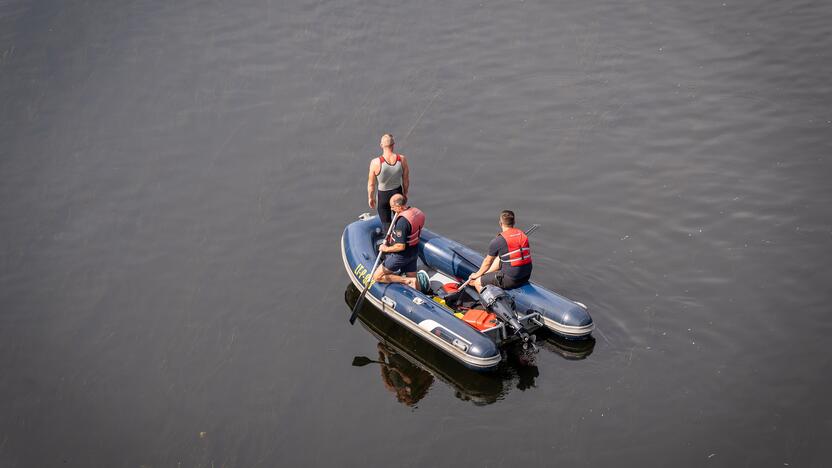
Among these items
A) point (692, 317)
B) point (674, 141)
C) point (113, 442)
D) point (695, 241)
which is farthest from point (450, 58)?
point (113, 442)

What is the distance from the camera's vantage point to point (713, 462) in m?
8.59

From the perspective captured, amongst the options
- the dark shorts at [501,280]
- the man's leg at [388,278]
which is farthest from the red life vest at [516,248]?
the man's leg at [388,278]

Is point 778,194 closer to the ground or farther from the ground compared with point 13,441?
farther from the ground

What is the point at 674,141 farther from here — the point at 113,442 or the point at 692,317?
the point at 113,442

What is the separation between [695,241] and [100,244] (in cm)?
926

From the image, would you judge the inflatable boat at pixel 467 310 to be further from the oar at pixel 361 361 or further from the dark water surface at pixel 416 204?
the oar at pixel 361 361

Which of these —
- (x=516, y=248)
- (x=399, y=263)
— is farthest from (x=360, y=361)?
(x=516, y=248)

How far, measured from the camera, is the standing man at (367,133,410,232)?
1135 cm

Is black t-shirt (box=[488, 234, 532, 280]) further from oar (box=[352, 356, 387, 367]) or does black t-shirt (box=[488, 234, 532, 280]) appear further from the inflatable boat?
oar (box=[352, 356, 387, 367])

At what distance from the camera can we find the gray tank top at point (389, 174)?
11.4 metres

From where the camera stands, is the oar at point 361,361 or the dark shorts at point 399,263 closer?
the oar at point 361,361

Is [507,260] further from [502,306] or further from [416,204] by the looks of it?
[416,204]

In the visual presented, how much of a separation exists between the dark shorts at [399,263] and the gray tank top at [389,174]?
113 centimetres

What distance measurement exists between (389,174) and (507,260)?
7.05 feet
